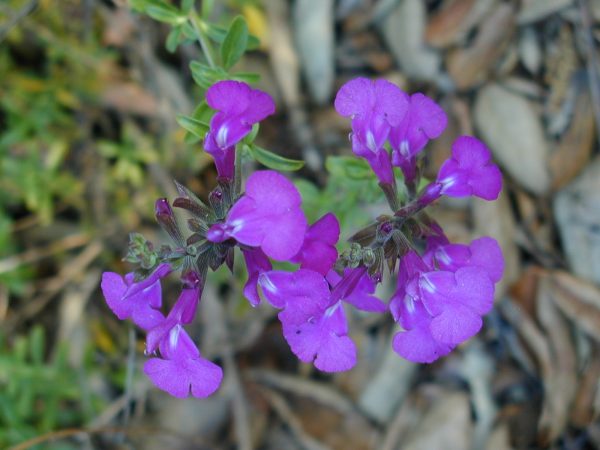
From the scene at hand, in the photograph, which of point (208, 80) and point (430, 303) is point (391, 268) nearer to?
point (430, 303)

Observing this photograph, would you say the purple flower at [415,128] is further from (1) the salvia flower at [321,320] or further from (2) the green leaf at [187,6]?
(2) the green leaf at [187,6]

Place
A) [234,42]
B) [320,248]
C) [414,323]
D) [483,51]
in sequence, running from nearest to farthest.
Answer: [320,248] → [414,323] → [234,42] → [483,51]

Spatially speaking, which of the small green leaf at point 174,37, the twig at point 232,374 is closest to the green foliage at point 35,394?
the twig at point 232,374

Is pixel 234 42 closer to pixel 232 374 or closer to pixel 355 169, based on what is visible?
pixel 355 169

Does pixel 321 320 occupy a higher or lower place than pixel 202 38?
lower

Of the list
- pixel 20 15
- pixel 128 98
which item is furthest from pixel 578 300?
pixel 20 15

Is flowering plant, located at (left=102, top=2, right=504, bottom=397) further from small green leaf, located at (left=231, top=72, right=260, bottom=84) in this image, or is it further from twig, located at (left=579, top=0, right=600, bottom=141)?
twig, located at (left=579, top=0, right=600, bottom=141)

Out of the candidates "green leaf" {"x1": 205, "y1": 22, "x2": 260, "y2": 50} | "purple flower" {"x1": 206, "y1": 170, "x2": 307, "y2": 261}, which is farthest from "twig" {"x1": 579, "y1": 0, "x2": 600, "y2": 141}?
"purple flower" {"x1": 206, "y1": 170, "x2": 307, "y2": 261}
